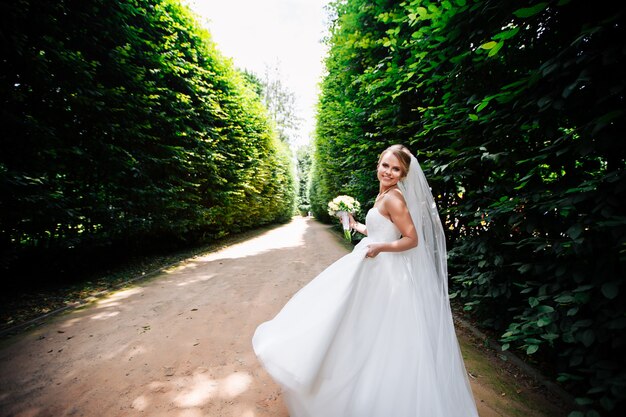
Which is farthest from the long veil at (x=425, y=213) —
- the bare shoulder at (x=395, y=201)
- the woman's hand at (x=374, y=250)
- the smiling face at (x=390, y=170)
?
the woman's hand at (x=374, y=250)

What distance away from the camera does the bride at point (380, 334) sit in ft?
6.04

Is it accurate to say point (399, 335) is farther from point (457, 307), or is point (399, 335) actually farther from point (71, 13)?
point (71, 13)

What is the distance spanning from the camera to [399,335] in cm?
198

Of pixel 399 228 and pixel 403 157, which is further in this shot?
pixel 403 157

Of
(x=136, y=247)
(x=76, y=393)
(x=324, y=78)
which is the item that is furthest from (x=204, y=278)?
(x=324, y=78)

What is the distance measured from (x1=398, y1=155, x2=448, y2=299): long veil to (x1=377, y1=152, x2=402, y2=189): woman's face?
0.13 metres

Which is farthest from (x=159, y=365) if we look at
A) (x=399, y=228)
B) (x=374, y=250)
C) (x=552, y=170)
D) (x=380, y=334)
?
(x=552, y=170)

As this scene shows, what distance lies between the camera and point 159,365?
2842mm

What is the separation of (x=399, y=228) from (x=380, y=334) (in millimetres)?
880

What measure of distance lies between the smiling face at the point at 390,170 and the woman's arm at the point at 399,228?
210mm

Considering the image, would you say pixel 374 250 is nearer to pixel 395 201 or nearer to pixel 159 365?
pixel 395 201

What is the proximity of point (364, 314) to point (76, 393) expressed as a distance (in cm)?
288

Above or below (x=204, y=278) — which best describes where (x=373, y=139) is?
above

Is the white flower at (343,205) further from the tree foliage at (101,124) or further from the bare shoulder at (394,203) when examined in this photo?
the tree foliage at (101,124)
